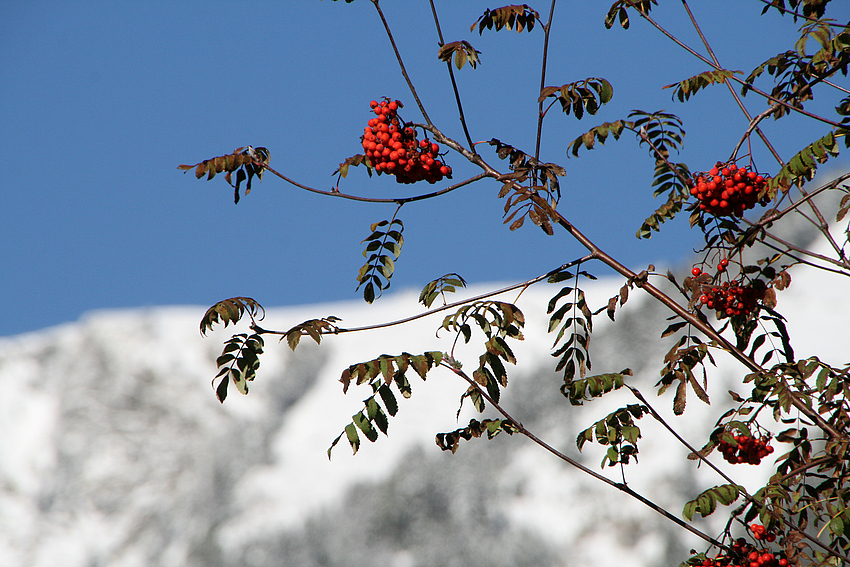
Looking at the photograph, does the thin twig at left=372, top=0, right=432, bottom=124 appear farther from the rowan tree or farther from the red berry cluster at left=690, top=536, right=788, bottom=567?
the red berry cluster at left=690, top=536, right=788, bottom=567

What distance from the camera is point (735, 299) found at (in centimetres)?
275

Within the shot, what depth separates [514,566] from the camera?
36.6 feet

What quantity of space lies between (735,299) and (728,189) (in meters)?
0.41

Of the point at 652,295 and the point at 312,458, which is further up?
the point at 312,458

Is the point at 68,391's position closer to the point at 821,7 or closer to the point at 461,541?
the point at 461,541

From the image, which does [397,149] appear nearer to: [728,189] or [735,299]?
[728,189]

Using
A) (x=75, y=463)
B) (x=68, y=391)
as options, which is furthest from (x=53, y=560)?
(x=68, y=391)

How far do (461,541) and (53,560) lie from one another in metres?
7.17

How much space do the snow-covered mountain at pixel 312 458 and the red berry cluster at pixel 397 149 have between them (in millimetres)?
9202

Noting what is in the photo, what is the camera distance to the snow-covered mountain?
11.4 meters

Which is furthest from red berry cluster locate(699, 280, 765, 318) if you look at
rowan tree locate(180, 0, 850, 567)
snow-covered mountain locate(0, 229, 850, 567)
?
snow-covered mountain locate(0, 229, 850, 567)

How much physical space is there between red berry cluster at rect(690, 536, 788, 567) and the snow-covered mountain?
8.70m

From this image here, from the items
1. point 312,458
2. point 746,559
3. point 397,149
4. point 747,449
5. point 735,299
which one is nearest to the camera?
point 746,559

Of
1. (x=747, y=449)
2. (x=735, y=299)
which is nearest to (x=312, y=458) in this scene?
(x=747, y=449)
